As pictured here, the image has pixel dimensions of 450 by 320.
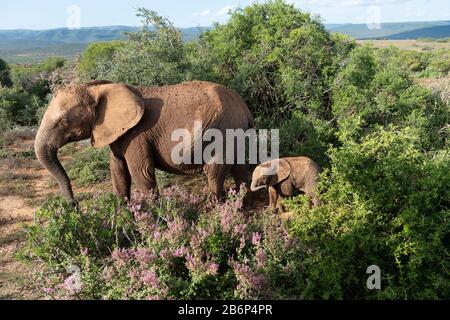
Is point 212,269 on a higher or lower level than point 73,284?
higher

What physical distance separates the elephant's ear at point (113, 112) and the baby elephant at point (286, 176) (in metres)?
2.32

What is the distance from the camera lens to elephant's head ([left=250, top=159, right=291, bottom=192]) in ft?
23.1

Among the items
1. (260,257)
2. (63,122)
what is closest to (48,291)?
(260,257)

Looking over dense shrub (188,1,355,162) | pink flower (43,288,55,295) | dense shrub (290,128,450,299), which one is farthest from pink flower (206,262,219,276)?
dense shrub (188,1,355,162)

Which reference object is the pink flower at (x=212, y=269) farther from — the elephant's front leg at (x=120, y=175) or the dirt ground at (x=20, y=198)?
the elephant's front leg at (x=120, y=175)

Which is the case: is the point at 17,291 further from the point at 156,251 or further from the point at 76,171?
the point at 76,171

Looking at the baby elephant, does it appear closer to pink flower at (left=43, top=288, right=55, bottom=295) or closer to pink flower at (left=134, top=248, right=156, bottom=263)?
pink flower at (left=134, top=248, right=156, bottom=263)

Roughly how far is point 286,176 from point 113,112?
2.90 metres

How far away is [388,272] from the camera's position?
14.8 feet

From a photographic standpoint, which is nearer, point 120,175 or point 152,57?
point 120,175

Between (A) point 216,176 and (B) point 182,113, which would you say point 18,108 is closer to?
(B) point 182,113

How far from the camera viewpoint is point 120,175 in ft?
21.4

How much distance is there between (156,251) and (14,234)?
3516 mm
